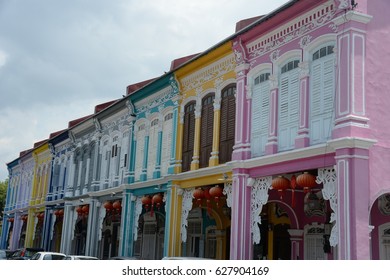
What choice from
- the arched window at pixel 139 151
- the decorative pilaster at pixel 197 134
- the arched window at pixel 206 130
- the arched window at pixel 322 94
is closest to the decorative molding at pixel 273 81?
the arched window at pixel 322 94

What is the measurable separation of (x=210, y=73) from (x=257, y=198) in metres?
4.80

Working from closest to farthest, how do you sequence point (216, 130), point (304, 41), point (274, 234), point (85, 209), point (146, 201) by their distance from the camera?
point (304, 41)
point (216, 130)
point (274, 234)
point (146, 201)
point (85, 209)

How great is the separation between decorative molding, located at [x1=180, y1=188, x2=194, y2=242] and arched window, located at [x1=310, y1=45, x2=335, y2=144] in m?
6.24

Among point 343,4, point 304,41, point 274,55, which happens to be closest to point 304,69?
point 304,41

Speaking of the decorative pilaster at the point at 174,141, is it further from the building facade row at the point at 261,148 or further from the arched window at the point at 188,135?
the arched window at the point at 188,135

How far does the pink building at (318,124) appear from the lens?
11.2 metres

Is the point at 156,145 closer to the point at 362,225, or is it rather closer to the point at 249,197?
the point at 249,197

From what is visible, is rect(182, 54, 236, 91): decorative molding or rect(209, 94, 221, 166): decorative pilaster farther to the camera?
rect(209, 94, 221, 166): decorative pilaster

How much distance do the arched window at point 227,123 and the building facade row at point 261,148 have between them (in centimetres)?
3

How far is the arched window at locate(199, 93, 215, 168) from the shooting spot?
668 inches

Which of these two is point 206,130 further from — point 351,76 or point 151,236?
point 151,236

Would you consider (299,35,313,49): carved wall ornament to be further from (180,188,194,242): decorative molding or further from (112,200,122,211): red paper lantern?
(112,200,122,211): red paper lantern

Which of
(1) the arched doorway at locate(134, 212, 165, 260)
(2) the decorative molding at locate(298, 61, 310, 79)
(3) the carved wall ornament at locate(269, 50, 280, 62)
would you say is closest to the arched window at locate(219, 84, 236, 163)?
(3) the carved wall ornament at locate(269, 50, 280, 62)

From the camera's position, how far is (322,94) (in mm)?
12492
